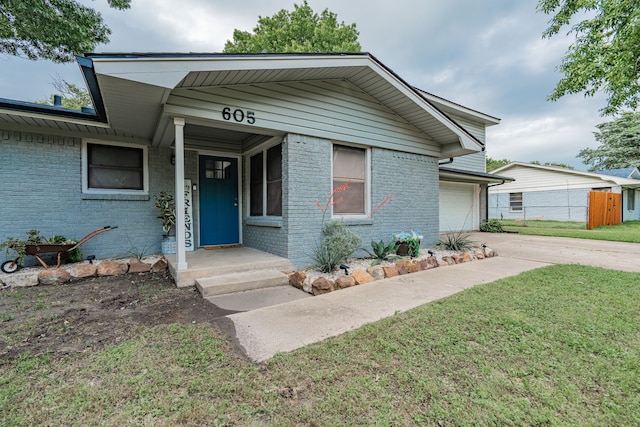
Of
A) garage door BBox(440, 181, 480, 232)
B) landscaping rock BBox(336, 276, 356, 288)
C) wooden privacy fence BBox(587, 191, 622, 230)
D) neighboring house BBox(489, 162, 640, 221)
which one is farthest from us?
neighboring house BBox(489, 162, 640, 221)

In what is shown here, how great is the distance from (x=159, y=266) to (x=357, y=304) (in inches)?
161

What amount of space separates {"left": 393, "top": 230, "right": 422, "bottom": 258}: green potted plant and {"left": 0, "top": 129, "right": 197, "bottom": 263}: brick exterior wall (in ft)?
17.9

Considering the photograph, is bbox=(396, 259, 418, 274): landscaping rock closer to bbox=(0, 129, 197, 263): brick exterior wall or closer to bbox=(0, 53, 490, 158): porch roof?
bbox=(0, 53, 490, 158): porch roof


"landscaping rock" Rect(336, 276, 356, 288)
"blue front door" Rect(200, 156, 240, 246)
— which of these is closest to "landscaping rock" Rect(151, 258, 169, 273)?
"blue front door" Rect(200, 156, 240, 246)

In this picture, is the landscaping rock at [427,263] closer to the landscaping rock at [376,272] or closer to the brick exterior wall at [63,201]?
the landscaping rock at [376,272]

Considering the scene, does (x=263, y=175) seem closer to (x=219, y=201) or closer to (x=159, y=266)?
(x=219, y=201)

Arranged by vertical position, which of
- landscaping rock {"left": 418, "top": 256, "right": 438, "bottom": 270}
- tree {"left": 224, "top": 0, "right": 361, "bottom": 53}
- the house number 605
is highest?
tree {"left": 224, "top": 0, "right": 361, "bottom": 53}

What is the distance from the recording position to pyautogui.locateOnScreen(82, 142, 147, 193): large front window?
5.85 m

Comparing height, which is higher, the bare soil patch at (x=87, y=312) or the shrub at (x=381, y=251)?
the shrub at (x=381, y=251)

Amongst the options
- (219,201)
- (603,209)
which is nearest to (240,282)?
(219,201)

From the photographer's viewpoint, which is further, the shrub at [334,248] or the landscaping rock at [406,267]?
the landscaping rock at [406,267]

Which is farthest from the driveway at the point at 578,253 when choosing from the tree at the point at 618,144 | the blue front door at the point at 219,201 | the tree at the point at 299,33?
the tree at the point at 618,144

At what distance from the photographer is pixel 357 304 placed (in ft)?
12.0

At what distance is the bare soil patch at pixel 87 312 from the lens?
8.86ft
